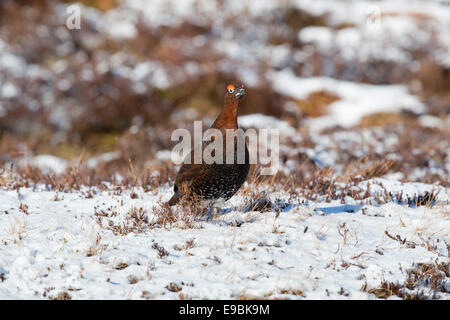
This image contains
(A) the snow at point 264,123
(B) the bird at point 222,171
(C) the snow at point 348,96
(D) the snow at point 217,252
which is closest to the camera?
(D) the snow at point 217,252

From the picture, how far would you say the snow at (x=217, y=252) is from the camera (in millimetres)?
2902

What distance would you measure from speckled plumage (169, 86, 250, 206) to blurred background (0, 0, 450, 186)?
1728 mm

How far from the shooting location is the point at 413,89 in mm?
13773

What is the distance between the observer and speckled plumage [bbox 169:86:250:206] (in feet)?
12.3

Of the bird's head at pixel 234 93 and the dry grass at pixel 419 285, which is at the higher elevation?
the bird's head at pixel 234 93

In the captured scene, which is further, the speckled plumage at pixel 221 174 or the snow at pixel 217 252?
the speckled plumage at pixel 221 174

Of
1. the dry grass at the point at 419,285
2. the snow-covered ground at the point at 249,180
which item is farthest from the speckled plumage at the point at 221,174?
the dry grass at the point at 419,285

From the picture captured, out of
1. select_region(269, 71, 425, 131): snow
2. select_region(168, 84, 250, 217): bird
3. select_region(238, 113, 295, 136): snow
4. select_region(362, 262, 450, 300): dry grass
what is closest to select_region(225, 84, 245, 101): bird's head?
select_region(168, 84, 250, 217): bird

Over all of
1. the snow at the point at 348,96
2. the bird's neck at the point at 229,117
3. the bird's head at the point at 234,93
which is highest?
the snow at the point at 348,96

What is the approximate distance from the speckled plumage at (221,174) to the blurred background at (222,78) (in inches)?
68.0

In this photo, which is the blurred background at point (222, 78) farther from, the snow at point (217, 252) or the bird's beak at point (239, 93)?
the bird's beak at point (239, 93)

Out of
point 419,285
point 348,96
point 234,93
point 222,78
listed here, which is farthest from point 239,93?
point 348,96

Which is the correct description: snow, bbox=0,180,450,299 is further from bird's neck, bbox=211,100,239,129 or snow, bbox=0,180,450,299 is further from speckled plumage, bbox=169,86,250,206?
bird's neck, bbox=211,100,239,129

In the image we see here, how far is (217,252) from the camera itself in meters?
3.33
